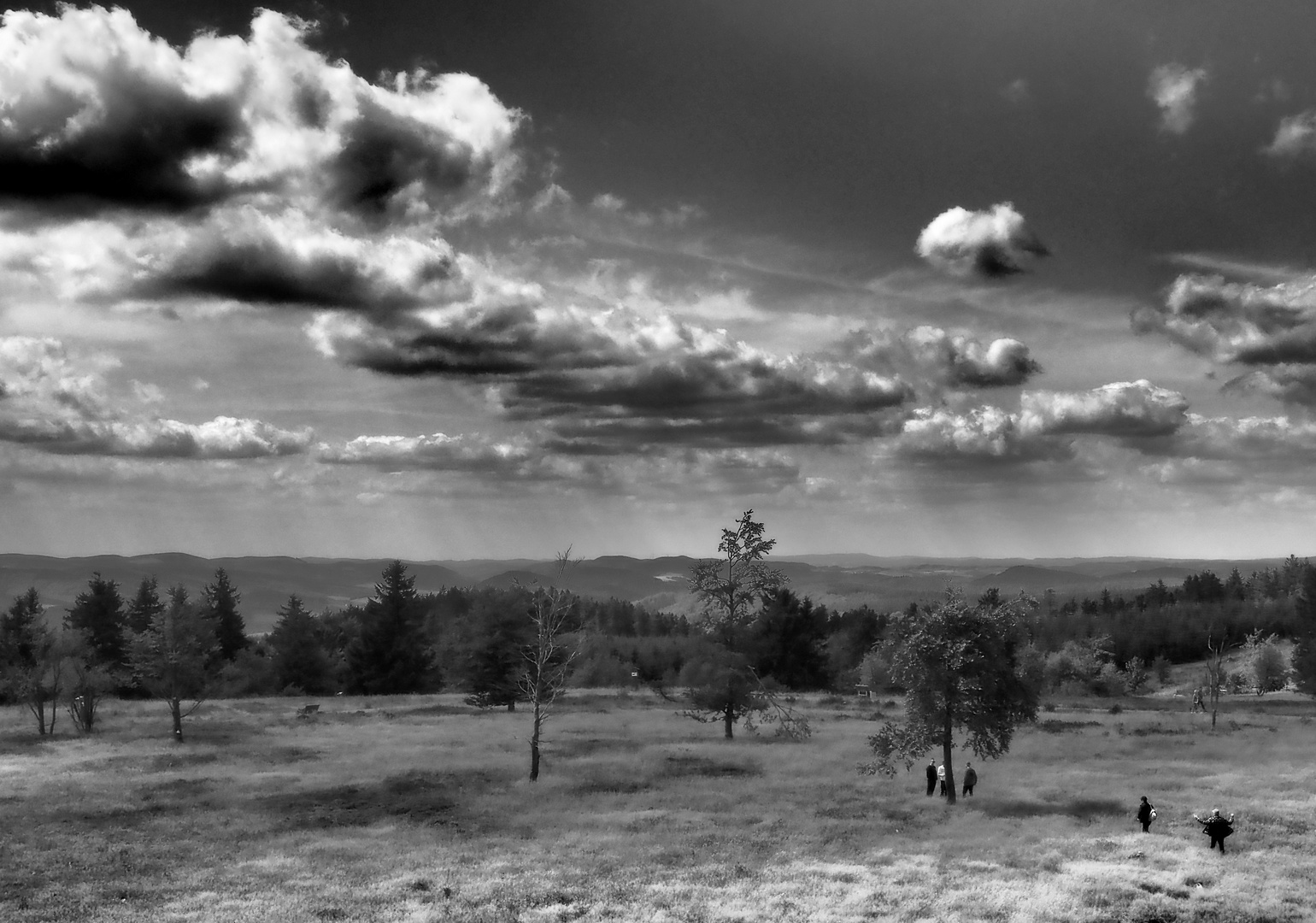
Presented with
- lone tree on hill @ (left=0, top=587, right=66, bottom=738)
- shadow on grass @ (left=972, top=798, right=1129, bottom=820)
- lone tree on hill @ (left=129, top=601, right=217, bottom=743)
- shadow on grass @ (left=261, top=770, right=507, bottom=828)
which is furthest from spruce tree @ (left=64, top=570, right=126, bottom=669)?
shadow on grass @ (left=972, top=798, right=1129, bottom=820)

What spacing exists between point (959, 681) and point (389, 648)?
66.7m

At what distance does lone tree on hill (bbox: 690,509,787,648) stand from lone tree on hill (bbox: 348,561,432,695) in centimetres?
4490

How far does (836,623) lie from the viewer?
172750mm

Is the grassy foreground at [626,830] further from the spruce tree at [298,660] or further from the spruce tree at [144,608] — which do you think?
the spruce tree at [144,608]

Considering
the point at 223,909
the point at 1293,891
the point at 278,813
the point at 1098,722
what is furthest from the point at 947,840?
the point at 1098,722

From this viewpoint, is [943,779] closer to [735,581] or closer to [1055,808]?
[1055,808]

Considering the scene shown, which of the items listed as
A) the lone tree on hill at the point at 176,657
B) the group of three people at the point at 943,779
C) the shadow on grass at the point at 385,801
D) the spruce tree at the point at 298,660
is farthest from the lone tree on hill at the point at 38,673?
the group of three people at the point at 943,779

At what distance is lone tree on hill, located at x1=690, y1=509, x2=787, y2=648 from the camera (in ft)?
176

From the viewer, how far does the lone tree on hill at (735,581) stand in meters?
53.7

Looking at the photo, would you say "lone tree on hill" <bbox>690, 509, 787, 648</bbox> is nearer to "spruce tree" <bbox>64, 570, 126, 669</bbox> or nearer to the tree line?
the tree line

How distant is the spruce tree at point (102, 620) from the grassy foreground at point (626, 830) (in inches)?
1757

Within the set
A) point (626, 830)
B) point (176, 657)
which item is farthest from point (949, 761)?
point (176, 657)

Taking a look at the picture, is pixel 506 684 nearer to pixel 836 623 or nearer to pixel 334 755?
pixel 334 755

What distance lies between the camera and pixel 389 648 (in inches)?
3556
